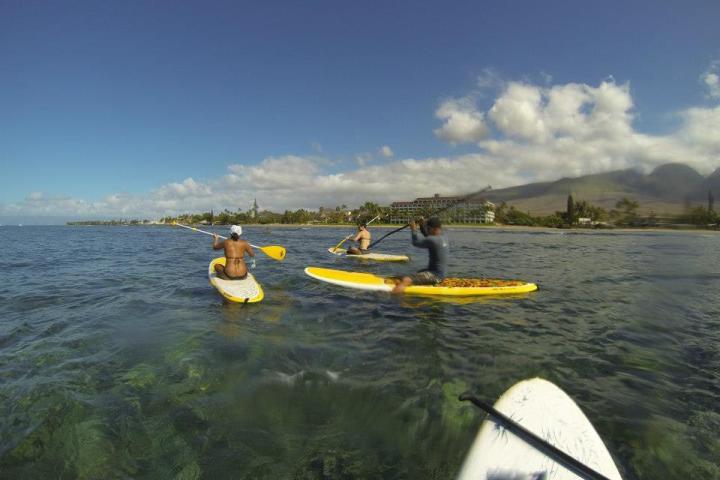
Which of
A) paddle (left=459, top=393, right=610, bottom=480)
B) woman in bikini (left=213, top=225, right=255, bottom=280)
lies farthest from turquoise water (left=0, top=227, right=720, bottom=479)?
woman in bikini (left=213, top=225, right=255, bottom=280)

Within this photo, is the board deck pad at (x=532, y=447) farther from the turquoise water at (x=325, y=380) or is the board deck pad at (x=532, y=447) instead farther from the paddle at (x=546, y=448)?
the turquoise water at (x=325, y=380)

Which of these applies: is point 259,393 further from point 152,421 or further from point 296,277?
point 296,277

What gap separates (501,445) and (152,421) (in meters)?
4.48

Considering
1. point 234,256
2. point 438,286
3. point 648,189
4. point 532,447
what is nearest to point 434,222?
point 438,286

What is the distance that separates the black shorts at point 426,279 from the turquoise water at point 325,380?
700mm

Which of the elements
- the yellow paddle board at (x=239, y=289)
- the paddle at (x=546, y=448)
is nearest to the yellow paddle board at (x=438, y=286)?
the yellow paddle board at (x=239, y=289)

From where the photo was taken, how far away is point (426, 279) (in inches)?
481

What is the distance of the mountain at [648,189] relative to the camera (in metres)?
6.43

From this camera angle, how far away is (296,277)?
54.1 ft

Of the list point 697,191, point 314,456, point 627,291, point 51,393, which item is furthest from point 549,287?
point 51,393

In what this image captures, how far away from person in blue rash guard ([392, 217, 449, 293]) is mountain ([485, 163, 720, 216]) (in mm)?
4114

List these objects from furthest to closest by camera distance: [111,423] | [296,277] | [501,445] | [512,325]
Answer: [296,277], [512,325], [111,423], [501,445]

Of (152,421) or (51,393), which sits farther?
(51,393)

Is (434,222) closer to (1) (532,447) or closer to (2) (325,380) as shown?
(2) (325,380)
